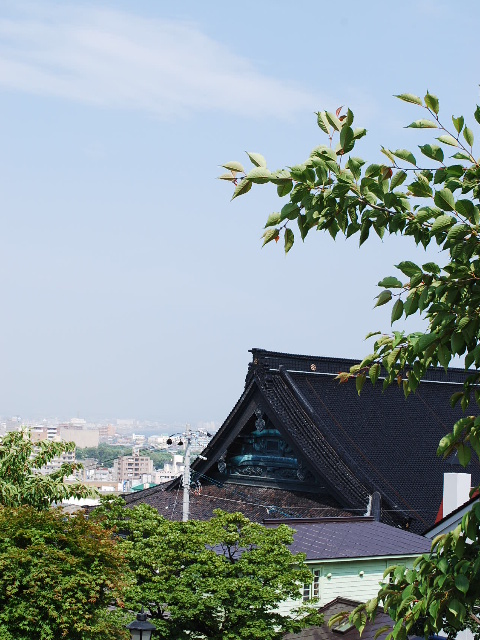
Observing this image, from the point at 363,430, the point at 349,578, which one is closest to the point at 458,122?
the point at 349,578

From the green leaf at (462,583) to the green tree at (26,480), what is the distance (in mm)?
13036

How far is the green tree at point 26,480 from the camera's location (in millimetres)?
17172

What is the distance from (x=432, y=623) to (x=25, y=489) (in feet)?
43.1

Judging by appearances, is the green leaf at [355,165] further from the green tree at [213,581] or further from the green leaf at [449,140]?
the green tree at [213,581]

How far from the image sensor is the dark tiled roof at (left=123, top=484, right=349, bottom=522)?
2520 cm

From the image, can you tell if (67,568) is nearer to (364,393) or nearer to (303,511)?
(303,511)

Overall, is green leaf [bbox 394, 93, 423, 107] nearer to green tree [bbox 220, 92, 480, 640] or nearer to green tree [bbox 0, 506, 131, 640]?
green tree [bbox 220, 92, 480, 640]

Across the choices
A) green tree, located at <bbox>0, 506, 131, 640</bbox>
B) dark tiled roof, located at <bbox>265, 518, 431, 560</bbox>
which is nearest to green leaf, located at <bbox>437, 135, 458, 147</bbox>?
green tree, located at <bbox>0, 506, 131, 640</bbox>

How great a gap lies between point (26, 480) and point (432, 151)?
555 inches

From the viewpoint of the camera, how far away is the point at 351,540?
2153cm

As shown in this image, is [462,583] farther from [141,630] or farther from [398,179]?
[141,630]

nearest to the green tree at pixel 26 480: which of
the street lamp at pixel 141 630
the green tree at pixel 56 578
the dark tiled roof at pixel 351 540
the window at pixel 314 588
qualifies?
the green tree at pixel 56 578

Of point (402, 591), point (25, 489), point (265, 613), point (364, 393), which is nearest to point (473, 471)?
point (364, 393)

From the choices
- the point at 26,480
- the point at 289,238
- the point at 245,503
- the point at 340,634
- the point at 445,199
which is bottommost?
the point at 340,634
